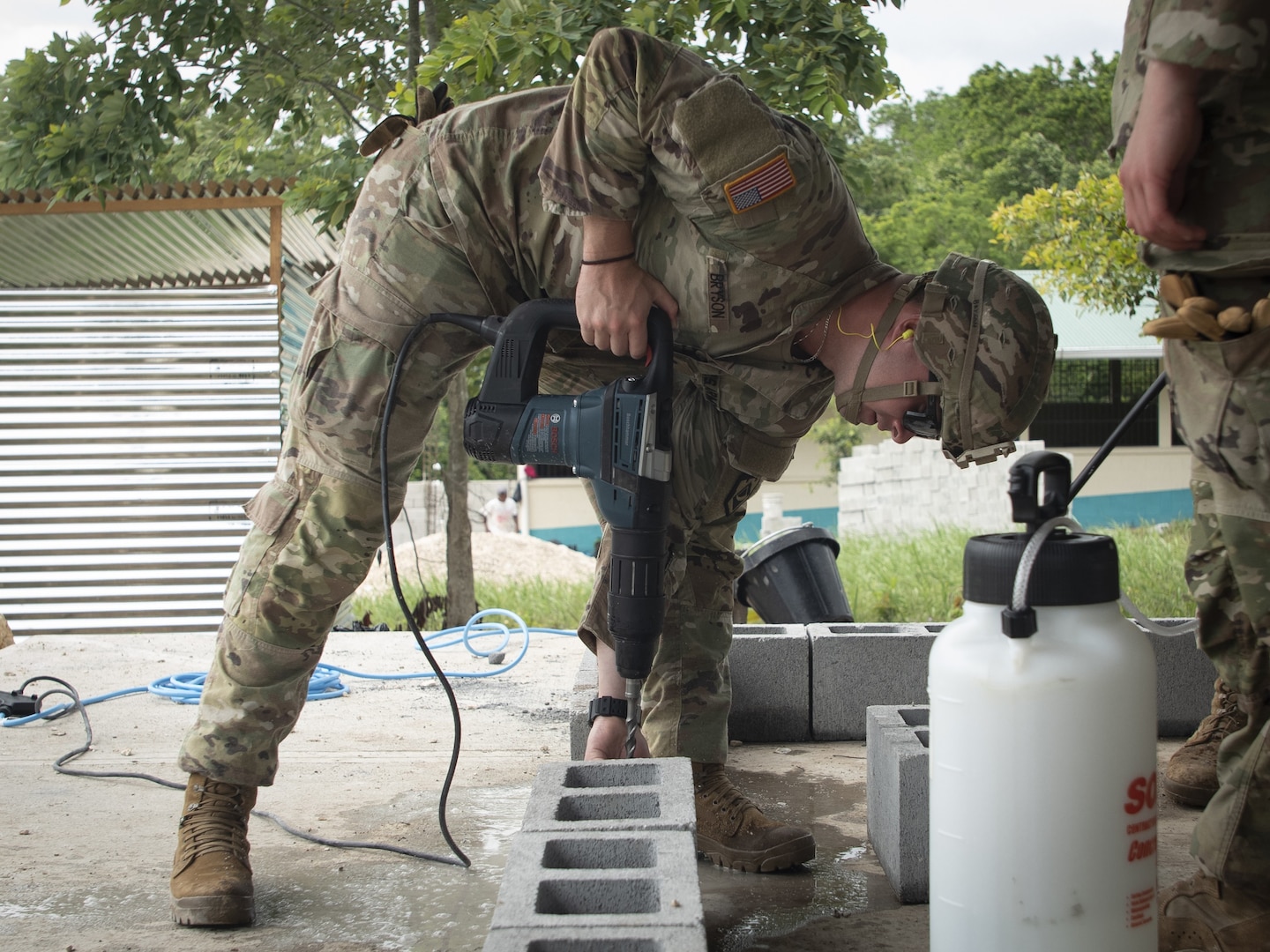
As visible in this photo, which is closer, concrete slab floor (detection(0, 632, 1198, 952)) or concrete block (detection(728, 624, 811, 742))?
concrete slab floor (detection(0, 632, 1198, 952))

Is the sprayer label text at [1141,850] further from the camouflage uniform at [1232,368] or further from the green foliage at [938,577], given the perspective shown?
the green foliage at [938,577]

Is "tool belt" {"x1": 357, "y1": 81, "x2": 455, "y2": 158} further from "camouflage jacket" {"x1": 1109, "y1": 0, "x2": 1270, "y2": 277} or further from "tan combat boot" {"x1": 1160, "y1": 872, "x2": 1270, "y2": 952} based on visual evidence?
"tan combat boot" {"x1": 1160, "y1": 872, "x2": 1270, "y2": 952}

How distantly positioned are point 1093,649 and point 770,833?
4.38 feet

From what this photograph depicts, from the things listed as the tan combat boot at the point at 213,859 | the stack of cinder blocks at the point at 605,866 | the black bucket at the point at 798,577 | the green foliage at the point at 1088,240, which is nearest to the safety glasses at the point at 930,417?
the stack of cinder blocks at the point at 605,866

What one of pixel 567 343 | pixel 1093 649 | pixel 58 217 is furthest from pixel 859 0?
pixel 58 217

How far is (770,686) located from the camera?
142 inches

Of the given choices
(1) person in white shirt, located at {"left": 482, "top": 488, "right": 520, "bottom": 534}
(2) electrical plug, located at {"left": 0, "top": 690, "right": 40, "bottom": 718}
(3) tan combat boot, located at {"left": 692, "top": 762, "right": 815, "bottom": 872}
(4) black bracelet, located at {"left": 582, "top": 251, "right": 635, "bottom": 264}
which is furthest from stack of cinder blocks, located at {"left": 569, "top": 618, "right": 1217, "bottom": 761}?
(1) person in white shirt, located at {"left": 482, "top": 488, "right": 520, "bottom": 534}

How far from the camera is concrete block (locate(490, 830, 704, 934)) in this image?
4.53ft

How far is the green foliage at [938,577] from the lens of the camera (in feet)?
22.2

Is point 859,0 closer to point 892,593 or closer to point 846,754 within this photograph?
point 846,754

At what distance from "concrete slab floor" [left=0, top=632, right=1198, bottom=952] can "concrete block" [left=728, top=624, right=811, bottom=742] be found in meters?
0.07

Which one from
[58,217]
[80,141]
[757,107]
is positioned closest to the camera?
[757,107]

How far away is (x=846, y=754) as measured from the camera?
137 inches

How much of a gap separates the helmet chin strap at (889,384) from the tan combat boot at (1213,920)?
3.19 feet
